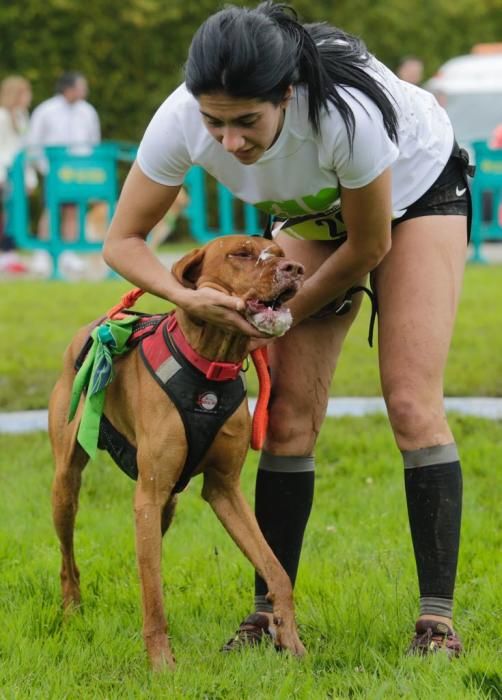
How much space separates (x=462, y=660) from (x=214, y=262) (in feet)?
4.49

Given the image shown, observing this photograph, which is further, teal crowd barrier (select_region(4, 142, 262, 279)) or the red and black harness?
teal crowd barrier (select_region(4, 142, 262, 279))

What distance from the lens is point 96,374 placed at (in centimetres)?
406

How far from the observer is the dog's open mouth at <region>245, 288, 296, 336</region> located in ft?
11.8

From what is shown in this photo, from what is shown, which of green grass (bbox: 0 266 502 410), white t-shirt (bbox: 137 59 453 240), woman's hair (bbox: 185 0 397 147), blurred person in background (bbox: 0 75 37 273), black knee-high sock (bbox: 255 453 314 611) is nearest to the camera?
woman's hair (bbox: 185 0 397 147)

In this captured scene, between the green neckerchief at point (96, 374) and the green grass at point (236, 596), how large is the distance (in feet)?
2.14

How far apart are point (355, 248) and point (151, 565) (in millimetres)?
1127

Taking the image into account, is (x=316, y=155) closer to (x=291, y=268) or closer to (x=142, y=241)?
(x=291, y=268)

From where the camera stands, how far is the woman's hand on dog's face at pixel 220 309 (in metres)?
3.61

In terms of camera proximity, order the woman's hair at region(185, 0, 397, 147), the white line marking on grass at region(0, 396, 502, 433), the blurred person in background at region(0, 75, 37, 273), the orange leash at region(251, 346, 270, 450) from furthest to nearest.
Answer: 1. the blurred person in background at region(0, 75, 37, 273)
2. the white line marking on grass at region(0, 396, 502, 433)
3. the orange leash at region(251, 346, 270, 450)
4. the woman's hair at region(185, 0, 397, 147)

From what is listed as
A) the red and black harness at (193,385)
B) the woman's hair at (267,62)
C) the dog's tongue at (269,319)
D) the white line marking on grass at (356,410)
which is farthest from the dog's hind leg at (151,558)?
the white line marking on grass at (356,410)

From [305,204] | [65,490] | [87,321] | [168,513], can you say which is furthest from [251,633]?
[87,321]

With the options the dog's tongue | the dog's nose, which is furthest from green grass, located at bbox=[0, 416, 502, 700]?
the dog's nose

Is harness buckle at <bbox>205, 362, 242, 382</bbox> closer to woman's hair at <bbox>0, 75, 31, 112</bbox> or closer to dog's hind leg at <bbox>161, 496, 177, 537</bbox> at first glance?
dog's hind leg at <bbox>161, 496, 177, 537</bbox>

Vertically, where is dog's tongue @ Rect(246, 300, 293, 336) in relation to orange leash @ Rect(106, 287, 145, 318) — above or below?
above
